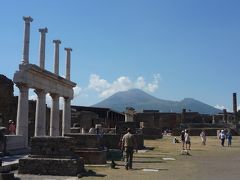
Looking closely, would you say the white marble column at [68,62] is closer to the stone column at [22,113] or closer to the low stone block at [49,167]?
the stone column at [22,113]

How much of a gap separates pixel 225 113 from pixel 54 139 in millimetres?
95655

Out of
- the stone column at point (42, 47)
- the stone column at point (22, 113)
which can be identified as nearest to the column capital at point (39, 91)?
the stone column at point (42, 47)

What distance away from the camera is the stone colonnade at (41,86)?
87.0ft

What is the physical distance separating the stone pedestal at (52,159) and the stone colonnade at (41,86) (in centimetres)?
949

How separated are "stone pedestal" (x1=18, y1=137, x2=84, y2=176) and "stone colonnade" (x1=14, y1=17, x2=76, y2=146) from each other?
9.49 meters

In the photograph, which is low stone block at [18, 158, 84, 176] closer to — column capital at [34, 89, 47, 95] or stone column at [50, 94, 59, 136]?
column capital at [34, 89, 47, 95]

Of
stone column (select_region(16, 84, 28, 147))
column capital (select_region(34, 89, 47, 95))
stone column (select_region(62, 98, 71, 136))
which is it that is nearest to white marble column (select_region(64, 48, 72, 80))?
stone column (select_region(62, 98, 71, 136))

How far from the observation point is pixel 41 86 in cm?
2911

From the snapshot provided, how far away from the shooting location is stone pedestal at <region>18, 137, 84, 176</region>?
644 inches

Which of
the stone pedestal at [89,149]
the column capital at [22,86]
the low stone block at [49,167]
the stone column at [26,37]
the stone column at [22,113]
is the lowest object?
the low stone block at [49,167]

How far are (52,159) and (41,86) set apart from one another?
42.8 feet

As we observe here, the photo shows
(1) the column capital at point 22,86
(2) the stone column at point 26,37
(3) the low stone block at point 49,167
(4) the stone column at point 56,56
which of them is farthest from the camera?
(4) the stone column at point 56,56

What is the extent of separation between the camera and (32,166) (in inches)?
646

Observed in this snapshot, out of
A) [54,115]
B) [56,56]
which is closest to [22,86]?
[54,115]
